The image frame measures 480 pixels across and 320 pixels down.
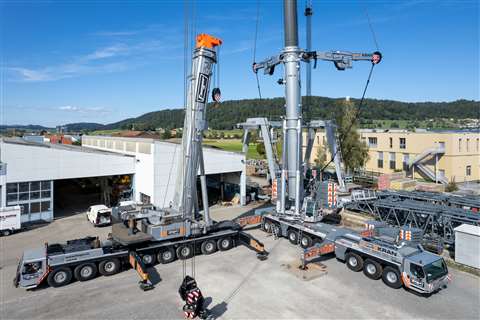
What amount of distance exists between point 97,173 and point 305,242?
51.4ft

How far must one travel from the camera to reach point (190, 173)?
16484 millimetres

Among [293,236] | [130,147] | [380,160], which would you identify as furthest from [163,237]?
[380,160]

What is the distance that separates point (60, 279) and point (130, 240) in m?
2.81

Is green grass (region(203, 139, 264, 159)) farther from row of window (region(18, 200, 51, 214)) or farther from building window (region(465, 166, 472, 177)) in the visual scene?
row of window (region(18, 200, 51, 214))

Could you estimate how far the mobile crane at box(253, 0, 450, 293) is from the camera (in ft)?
42.5

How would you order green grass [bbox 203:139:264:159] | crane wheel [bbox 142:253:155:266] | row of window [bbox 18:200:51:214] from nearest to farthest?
crane wheel [bbox 142:253:155:266] < row of window [bbox 18:200:51:214] < green grass [bbox 203:139:264:159]

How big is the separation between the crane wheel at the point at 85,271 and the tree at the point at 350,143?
1020 inches

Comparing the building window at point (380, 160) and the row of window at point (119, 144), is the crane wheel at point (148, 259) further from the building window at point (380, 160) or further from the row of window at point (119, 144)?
the building window at point (380, 160)

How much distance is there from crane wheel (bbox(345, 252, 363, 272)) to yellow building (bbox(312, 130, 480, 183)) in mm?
23408

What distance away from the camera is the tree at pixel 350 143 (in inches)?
1326

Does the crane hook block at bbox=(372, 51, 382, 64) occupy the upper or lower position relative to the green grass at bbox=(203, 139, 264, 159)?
upper

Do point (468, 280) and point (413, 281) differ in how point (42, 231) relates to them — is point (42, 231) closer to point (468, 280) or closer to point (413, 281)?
point (413, 281)

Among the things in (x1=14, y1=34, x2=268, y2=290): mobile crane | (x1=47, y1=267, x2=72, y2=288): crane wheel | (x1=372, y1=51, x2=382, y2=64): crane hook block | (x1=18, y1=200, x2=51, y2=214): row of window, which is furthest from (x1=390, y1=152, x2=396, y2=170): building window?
(x1=47, y1=267, x2=72, y2=288): crane wheel

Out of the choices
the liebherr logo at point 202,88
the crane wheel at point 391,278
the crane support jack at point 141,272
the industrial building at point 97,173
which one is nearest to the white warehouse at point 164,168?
the industrial building at point 97,173
